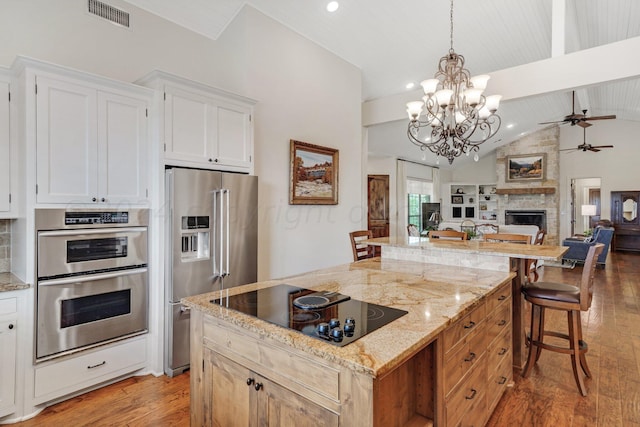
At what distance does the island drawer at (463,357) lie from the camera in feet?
4.82

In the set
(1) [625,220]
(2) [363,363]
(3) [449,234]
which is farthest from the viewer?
(1) [625,220]

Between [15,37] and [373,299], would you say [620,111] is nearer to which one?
[373,299]

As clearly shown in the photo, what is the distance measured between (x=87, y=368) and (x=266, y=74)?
3.16 meters

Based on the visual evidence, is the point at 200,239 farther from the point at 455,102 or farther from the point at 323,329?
the point at 455,102

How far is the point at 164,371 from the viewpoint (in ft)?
9.08

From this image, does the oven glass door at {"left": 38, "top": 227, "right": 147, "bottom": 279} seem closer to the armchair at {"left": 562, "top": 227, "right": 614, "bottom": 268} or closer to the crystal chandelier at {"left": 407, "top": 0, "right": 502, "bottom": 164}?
the crystal chandelier at {"left": 407, "top": 0, "right": 502, "bottom": 164}

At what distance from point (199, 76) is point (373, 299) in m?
3.17

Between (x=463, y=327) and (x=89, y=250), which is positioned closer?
(x=463, y=327)

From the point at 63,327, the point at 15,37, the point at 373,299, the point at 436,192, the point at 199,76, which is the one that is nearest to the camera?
the point at 373,299

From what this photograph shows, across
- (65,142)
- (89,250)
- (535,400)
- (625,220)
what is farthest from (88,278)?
(625,220)

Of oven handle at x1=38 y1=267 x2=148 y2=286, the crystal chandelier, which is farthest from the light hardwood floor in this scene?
the crystal chandelier

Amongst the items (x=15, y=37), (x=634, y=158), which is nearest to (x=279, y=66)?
(x=15, y=37)

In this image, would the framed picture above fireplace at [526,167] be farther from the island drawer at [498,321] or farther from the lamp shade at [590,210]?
the island drawer at [498,321]

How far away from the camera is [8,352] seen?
2121 mm
